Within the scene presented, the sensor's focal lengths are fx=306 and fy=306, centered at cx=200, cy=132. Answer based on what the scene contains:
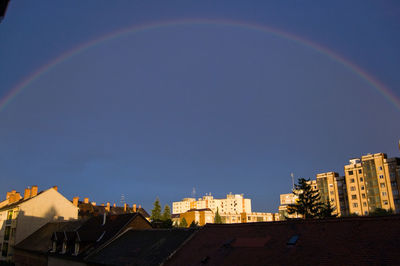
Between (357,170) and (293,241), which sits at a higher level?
(357,170)

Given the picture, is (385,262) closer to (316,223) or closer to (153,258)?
(316,223)

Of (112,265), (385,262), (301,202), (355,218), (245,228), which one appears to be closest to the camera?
(385,262)

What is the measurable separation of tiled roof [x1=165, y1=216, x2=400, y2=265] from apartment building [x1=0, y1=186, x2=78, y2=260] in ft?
155

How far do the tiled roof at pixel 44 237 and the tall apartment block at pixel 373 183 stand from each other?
287 feet

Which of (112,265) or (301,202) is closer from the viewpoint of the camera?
(112,265)

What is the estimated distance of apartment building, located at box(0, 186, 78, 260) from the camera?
59.4 m

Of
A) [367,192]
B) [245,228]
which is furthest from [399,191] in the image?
[245,228]

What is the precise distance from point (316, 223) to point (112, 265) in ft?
60.8

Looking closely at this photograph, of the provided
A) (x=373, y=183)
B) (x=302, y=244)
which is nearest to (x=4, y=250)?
(x=302, y=244)

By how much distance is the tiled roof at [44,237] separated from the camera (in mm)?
47756

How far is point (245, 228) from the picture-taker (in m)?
24.8

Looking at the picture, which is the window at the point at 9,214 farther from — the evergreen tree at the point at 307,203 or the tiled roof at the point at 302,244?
the evergreen tree at the point at 307,203

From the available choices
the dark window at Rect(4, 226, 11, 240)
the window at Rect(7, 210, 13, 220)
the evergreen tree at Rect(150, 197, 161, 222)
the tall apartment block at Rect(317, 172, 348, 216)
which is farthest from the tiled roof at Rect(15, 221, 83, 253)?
the tall apartment block at Rect(317, 172, 348, 216)

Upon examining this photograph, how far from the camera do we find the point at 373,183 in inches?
3853
